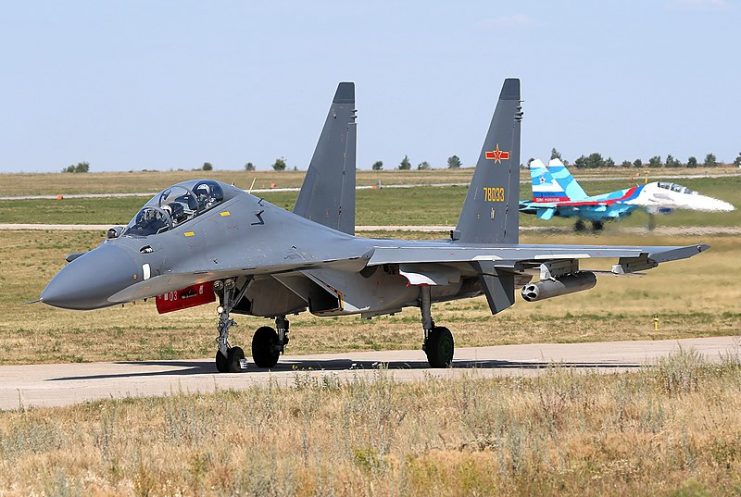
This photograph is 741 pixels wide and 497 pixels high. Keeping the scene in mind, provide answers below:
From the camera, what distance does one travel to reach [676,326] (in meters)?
31.9

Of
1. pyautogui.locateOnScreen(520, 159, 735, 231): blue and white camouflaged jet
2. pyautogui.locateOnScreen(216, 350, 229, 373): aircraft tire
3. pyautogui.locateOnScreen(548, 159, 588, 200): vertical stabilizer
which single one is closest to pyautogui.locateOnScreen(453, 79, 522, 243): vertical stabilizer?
pyautogui.locateOnScreen(216, 350, 229, 373): aircraft tire

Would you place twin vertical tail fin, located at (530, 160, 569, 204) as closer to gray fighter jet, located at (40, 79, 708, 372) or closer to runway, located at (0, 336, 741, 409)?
runway, located at (0, 336, 741, 409)

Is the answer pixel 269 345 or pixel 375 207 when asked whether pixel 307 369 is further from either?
pixel 375 207

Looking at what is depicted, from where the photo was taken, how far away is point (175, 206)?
1916 cm

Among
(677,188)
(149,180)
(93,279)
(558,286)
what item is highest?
(677,188)

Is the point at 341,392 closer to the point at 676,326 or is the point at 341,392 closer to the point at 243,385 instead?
the point at 243,385

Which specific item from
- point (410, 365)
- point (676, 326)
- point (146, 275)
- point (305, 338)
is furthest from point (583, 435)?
point (676, 326)

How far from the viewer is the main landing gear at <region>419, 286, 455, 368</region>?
2194 centimetres

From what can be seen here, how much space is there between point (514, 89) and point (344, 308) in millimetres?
6675

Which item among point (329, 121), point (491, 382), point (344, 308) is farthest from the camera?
point (329, 121)

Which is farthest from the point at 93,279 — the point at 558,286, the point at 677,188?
the point at 677,188

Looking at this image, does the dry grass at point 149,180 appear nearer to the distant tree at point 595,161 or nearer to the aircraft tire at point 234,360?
the distant tree at point 595,161

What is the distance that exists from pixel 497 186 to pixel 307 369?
5.51 metres

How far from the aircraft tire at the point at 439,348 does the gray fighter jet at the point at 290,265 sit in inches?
0.7
